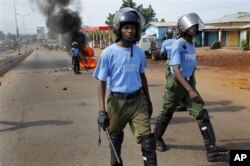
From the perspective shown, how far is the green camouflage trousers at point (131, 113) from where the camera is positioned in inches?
150

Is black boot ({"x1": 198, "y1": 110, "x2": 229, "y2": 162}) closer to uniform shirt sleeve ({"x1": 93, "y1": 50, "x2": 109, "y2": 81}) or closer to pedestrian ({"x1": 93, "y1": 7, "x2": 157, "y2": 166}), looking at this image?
pedestrian ({"x1": 93, "y1": 7, "x2": 157, "y2": 166})

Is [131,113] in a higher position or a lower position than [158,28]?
lower

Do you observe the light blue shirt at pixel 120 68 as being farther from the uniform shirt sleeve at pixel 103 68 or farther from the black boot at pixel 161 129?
the black boot at pixel 161 129

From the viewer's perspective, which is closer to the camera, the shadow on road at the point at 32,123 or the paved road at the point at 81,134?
the paved road at the point at 81,134

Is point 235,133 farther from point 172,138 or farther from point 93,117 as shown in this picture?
point 93,117

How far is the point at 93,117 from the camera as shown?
790 centimetres

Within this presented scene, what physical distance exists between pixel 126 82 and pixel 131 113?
31 centimetres

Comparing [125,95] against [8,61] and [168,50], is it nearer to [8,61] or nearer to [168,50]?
[168,50]

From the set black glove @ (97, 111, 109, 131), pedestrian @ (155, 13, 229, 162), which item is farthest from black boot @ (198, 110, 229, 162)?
black glove @ (97, 111, 109, 131)

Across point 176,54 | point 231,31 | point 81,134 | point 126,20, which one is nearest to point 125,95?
point 126,20

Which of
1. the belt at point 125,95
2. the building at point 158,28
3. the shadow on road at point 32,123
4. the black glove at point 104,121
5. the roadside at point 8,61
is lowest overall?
the roadside at point 8,61

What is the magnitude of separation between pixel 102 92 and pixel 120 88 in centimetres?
18

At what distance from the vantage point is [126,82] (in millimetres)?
3832

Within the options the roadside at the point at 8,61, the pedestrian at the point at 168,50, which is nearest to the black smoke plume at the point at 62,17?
the roadside at the point at 8,61
